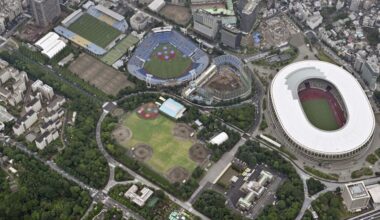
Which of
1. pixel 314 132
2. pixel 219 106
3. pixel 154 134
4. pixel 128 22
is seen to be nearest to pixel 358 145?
pixel 314 132

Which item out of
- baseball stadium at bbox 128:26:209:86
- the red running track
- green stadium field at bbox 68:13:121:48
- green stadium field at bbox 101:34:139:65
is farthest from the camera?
green stadium field at bbox 68:13:121:48

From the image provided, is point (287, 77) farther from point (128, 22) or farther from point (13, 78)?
point (13, 78)

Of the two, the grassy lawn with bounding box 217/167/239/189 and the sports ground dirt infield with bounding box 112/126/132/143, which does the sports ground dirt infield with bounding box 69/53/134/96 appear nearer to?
the sports ground dirt infield with bounding box 112/126/132/143

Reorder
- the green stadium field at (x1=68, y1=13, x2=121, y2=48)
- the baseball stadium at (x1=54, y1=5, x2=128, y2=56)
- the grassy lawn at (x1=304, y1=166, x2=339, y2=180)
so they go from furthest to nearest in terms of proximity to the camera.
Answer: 1. the green stadium field at (x1=68, y1=13, x2=121, y2=48)
2. the baseball stadium at (x1=54, y1=5, x2=128, y2=56)
3. the grassy lawn at (x1=304, y1=166, x2=339, y2=180)

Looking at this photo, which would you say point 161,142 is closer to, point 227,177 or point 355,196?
point 227,177

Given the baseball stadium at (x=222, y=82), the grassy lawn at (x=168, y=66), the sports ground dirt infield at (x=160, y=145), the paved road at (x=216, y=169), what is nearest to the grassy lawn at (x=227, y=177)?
the paved road at (x=216, y=169)

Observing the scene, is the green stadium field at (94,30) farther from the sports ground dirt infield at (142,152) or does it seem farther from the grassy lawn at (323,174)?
the grassy lawn at (323,174)

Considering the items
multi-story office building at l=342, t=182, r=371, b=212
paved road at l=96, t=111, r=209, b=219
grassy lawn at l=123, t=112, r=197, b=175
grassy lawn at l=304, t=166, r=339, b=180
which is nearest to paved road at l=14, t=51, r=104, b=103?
paved road at l=96, t=111, r=209, b=219
